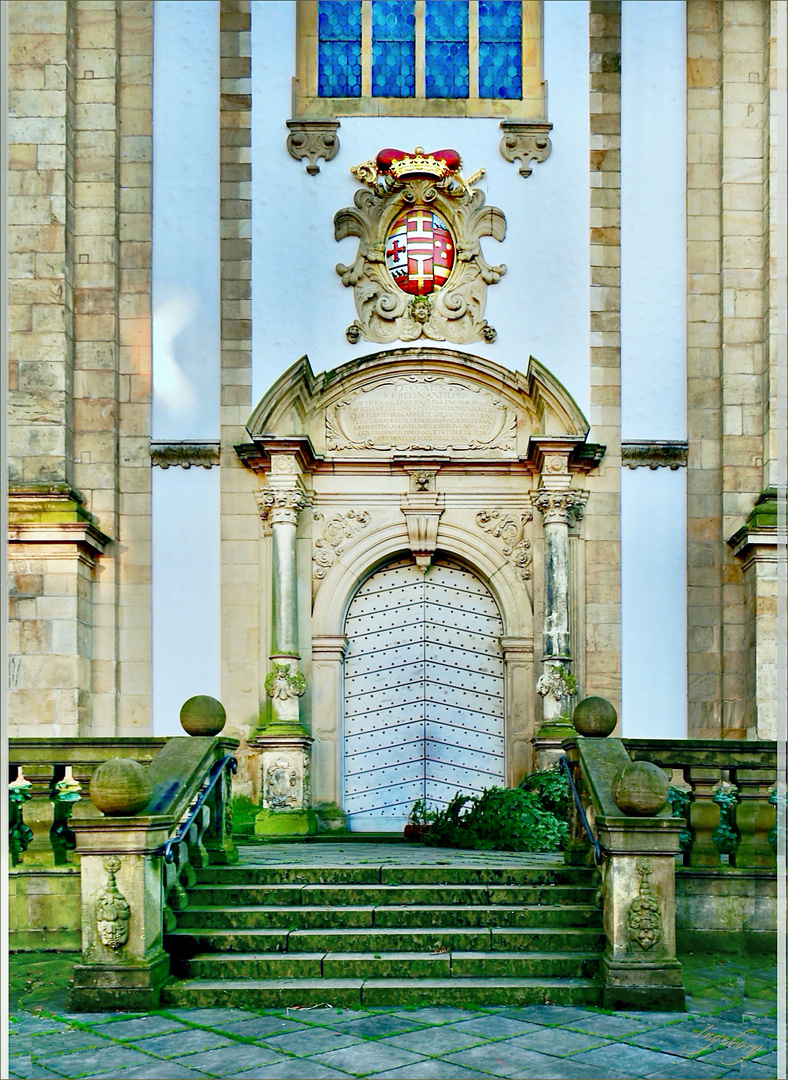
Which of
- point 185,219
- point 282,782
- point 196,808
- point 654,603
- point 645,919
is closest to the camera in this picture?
point 645,919

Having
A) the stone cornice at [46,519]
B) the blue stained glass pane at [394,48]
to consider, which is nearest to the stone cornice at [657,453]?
the blue stained glass pane at [394,48]

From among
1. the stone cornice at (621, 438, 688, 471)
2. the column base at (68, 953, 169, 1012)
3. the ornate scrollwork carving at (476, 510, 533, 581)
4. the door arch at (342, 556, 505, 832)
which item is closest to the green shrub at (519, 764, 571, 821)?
the door arch at (342, 556, 505, 832)

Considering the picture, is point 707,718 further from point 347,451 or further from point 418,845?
point 347,451

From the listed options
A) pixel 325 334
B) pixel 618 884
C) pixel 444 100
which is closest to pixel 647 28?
pixel 444 100

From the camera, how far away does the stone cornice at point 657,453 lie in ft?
38.4

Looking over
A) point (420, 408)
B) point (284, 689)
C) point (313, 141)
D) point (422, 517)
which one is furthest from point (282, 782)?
point (313, 141)

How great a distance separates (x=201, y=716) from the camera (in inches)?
318

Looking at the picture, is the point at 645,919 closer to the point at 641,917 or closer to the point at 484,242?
the point at 641,917

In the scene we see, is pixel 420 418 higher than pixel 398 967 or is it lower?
higher

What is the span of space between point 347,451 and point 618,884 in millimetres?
6062

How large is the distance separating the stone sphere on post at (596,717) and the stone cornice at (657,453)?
173 inches

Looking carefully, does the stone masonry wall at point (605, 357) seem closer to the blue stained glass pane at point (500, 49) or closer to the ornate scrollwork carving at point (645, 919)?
the blue stained glass pane at point (500, 49)

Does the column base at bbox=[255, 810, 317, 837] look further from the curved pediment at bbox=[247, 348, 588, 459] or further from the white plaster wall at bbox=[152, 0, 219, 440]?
the white plaster wall at bbox=[152, 0, 219, 440]

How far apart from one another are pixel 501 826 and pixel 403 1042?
362cm
